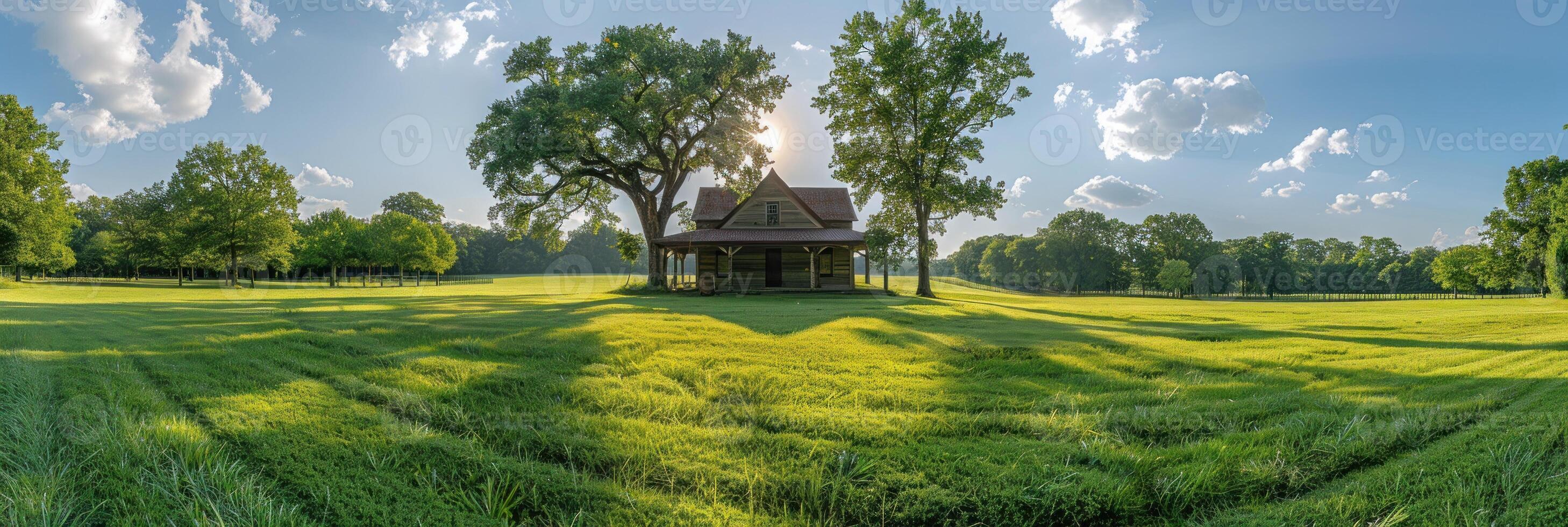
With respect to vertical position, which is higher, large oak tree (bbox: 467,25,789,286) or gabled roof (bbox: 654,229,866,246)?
large oak tree (bbox: 467,25,789,286)

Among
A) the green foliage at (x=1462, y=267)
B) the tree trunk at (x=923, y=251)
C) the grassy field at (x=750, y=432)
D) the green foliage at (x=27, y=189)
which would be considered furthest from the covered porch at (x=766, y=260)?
the green foliage at (x=1462, y=267)

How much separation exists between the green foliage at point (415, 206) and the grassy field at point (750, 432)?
72.0m

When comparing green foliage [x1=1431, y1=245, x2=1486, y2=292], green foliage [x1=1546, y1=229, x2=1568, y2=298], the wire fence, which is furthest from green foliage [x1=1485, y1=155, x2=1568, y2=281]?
green foliage [x1=1546, y1=229, x2=1568, y2=298]

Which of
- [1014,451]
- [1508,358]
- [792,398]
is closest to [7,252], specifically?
[792,398]

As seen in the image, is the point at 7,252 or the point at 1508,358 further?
the point at 7,252

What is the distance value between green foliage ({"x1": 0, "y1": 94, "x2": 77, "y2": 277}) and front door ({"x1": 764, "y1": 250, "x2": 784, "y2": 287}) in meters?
38.5

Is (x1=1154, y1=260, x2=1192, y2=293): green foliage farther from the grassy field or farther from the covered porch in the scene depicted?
the grassy field

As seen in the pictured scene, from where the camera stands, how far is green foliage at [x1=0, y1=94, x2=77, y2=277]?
29172 mm

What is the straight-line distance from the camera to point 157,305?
44.3 ft

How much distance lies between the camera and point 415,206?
2746 inches

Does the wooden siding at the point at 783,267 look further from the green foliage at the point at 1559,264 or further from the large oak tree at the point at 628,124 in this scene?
the green foliage at the point at 1559,264

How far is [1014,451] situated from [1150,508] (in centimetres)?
73

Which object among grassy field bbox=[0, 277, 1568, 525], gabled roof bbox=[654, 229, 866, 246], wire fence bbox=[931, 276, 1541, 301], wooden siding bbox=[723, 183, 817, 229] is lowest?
wire fence bbox=[931, 276, 1541, 301]

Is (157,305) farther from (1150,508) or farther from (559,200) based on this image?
(1150,508)
